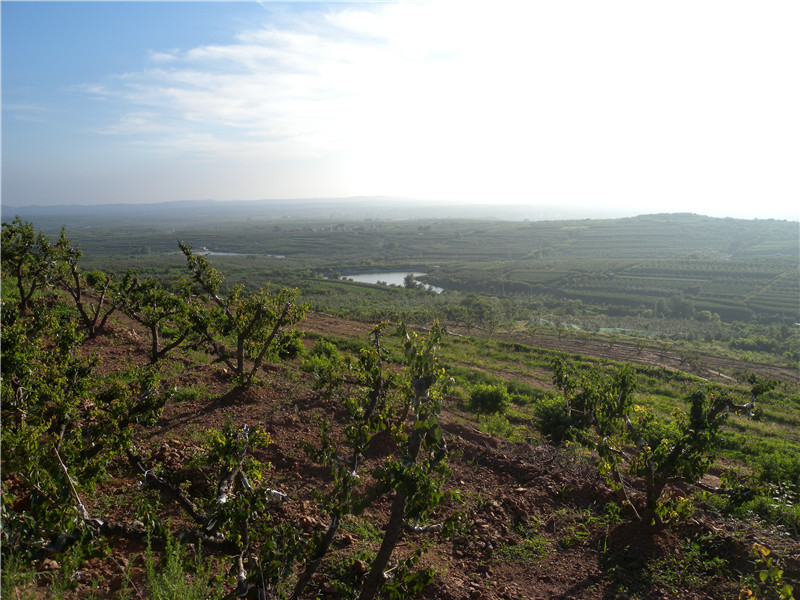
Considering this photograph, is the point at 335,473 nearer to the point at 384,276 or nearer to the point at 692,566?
the point at 692,566

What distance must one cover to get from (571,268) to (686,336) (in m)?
33.6

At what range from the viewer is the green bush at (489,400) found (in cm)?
1232

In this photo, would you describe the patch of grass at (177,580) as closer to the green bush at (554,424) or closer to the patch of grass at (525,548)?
the patch of grass at (525,548)

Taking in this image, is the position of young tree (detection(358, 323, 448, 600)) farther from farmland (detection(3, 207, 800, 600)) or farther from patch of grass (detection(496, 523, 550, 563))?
patch of grass (detection(496, 523, 550, 563))

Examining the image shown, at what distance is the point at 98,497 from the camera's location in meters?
5.32

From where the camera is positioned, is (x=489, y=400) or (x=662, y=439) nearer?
(x=662, y=439)

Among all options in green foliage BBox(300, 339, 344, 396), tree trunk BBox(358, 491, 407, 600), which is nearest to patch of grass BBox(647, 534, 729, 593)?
tree trunk BBox(358, 491, 407, 600)

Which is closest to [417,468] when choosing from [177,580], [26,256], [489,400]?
[177,580]

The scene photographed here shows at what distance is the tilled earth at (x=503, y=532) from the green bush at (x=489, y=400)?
12.0 feet

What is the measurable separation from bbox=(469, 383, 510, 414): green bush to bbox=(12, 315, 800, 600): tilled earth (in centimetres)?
366

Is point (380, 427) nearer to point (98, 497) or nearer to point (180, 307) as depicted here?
point (98, 497)

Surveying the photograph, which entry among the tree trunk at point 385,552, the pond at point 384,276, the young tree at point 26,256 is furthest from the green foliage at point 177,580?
the pond at point 384,276

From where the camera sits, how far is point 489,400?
40.6 feet

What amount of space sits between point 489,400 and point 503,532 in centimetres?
621
